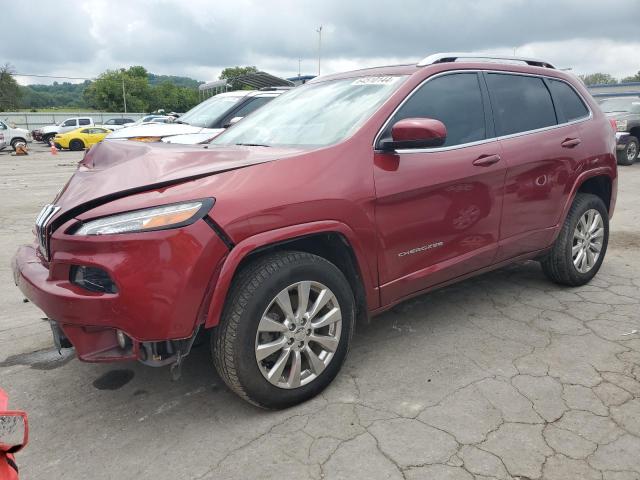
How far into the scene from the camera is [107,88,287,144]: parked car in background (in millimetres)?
8039

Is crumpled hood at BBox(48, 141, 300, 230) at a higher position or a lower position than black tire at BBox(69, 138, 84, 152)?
higher

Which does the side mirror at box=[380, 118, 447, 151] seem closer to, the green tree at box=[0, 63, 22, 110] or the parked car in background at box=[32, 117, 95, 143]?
the parked car in background at box=[32, 117, 95, 143]

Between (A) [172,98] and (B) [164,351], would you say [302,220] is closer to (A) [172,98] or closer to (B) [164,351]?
(B) [164,351]

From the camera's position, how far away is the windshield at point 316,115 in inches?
118

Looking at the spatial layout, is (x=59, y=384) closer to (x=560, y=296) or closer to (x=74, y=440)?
(x=74, y=440)

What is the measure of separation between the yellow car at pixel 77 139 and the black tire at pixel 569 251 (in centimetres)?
2395

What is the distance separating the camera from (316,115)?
3.25 m

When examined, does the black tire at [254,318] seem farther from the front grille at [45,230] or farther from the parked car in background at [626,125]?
the parked car in background at [626,125]

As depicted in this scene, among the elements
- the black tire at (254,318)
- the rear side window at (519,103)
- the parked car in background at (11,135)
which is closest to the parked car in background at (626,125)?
the rear side window at (519,103)

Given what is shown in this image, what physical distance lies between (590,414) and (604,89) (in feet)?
148

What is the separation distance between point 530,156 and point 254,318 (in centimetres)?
232

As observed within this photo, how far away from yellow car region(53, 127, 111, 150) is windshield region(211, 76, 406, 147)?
23149 millimetres

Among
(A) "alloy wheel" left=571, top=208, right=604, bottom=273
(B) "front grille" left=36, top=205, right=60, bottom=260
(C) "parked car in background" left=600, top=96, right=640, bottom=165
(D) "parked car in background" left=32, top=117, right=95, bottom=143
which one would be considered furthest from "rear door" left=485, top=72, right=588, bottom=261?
(D) "parked car in background" left=32, top=117, right=95, bottom=143

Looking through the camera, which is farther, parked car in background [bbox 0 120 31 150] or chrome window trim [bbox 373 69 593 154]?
parked car in background [bbox 0 120 31 150]
